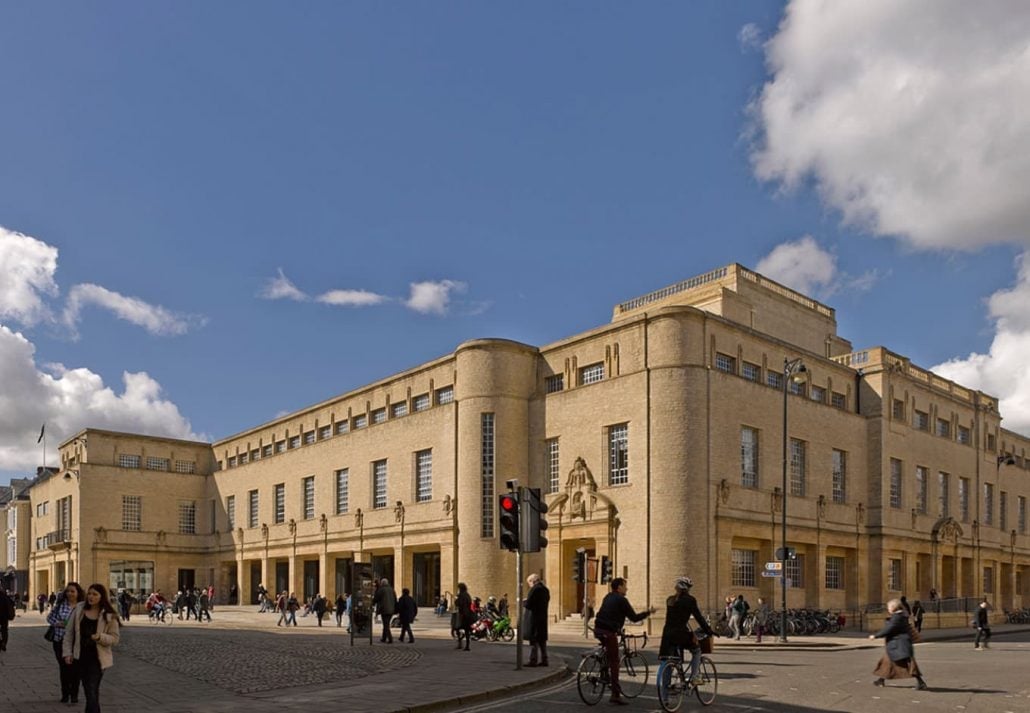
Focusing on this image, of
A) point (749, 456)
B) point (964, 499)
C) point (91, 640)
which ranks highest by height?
point (749, 456)

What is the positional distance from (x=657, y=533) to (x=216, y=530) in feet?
142

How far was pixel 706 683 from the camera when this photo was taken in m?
14.2

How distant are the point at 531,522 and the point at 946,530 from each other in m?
38.0

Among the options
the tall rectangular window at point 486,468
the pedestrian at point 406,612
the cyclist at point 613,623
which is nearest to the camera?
the cyclist at point 613,623

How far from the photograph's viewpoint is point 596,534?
4047 centimetres

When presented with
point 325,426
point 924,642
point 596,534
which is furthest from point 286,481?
point 924,642

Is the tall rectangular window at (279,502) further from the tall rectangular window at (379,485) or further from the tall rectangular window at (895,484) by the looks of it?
the tall rectangular window at (895,484)

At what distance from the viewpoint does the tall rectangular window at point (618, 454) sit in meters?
40.2

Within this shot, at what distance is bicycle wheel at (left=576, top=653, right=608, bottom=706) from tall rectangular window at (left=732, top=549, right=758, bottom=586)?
2651 cm

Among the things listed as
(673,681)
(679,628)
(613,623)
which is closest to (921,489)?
(613,623)

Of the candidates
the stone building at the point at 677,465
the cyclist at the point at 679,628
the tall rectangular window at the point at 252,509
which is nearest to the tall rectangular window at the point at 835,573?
the stone building at the point at 677,465

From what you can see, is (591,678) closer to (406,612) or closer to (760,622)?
(406,612)

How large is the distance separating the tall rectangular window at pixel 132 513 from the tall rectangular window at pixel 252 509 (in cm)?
966

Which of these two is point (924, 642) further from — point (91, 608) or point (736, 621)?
point (91, 608)
